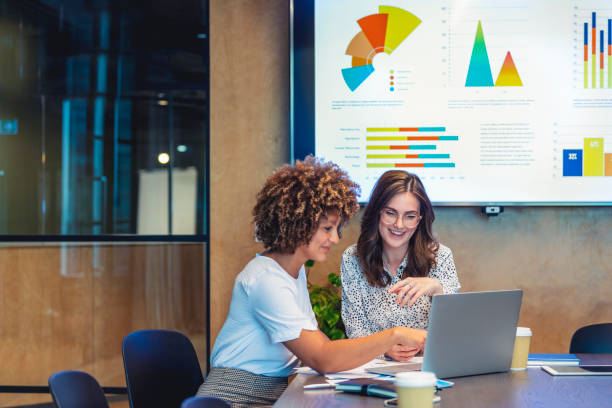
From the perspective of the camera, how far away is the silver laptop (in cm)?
167

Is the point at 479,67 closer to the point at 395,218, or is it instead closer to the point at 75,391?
the point at 395,218

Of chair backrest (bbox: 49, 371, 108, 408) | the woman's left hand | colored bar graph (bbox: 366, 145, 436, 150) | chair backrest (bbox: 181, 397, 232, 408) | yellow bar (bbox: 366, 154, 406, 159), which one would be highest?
colored bar graph (bbox: 366, 145, 436, 150)

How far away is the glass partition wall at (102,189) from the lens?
3.41 meters

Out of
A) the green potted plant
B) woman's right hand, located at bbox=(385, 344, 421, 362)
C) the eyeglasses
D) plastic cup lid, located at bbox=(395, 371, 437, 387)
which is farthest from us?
the green potted plant

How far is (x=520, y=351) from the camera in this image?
189 centimetres

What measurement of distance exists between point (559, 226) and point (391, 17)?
4.57 ft

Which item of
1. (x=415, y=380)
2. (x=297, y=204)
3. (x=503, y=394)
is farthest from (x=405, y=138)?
(x=415, y=380)

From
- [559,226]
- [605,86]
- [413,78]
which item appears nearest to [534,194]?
[559,226]

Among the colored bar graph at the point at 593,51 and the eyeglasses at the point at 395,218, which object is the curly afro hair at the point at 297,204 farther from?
the colored bar graph at the point at 593,51

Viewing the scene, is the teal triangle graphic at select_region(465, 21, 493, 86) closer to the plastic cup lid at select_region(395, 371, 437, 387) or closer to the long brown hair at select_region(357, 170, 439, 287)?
the long brown hair at select_region(357, 170, 439, 287)

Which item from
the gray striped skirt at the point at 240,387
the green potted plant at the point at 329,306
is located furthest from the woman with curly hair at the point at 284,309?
the green potted plant at the point at 329,306

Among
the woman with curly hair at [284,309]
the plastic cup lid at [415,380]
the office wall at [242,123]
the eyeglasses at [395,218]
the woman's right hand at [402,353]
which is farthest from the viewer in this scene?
the office wall at [242,123]

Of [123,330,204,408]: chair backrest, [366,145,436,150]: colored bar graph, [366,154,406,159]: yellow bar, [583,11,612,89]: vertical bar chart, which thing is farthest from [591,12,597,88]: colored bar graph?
[123,330,204,408]: chair backrest

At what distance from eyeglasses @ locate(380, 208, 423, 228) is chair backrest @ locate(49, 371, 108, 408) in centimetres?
137
